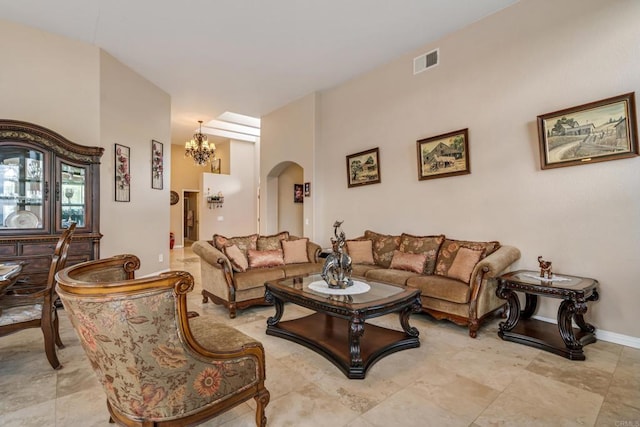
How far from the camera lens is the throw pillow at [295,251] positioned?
183 inches

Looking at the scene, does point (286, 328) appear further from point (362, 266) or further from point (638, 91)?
point (638, 91)

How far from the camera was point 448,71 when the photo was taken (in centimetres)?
424

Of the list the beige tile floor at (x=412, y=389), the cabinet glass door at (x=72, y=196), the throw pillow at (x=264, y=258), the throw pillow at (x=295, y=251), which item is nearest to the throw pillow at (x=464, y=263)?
the beige tile floor at (x=412, y=389)

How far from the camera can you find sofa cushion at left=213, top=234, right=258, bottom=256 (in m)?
4.20

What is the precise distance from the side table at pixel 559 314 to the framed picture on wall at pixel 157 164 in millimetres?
5657

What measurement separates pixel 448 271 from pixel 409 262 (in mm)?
494

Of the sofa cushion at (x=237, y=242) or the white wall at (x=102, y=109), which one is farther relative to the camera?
the sofa cushion at (x=237, y=242)

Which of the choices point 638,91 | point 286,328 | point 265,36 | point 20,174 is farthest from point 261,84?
point 638,91

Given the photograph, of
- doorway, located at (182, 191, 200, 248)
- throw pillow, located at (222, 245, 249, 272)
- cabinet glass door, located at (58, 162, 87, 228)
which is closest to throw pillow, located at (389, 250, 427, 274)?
throw pillow, located at (222, 245, 249, 272)

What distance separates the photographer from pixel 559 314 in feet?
8.96

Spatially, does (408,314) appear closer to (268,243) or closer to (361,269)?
(361,269)

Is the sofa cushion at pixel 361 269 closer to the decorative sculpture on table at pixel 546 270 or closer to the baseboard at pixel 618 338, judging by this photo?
the decorative sculpture on table at pixel 546 270

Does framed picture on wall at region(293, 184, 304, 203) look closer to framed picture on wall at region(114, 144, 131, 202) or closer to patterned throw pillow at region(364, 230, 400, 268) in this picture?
patterned throw pillow at region(364, 230, 400, 268)

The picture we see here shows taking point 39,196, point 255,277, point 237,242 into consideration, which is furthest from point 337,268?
point 39,196
